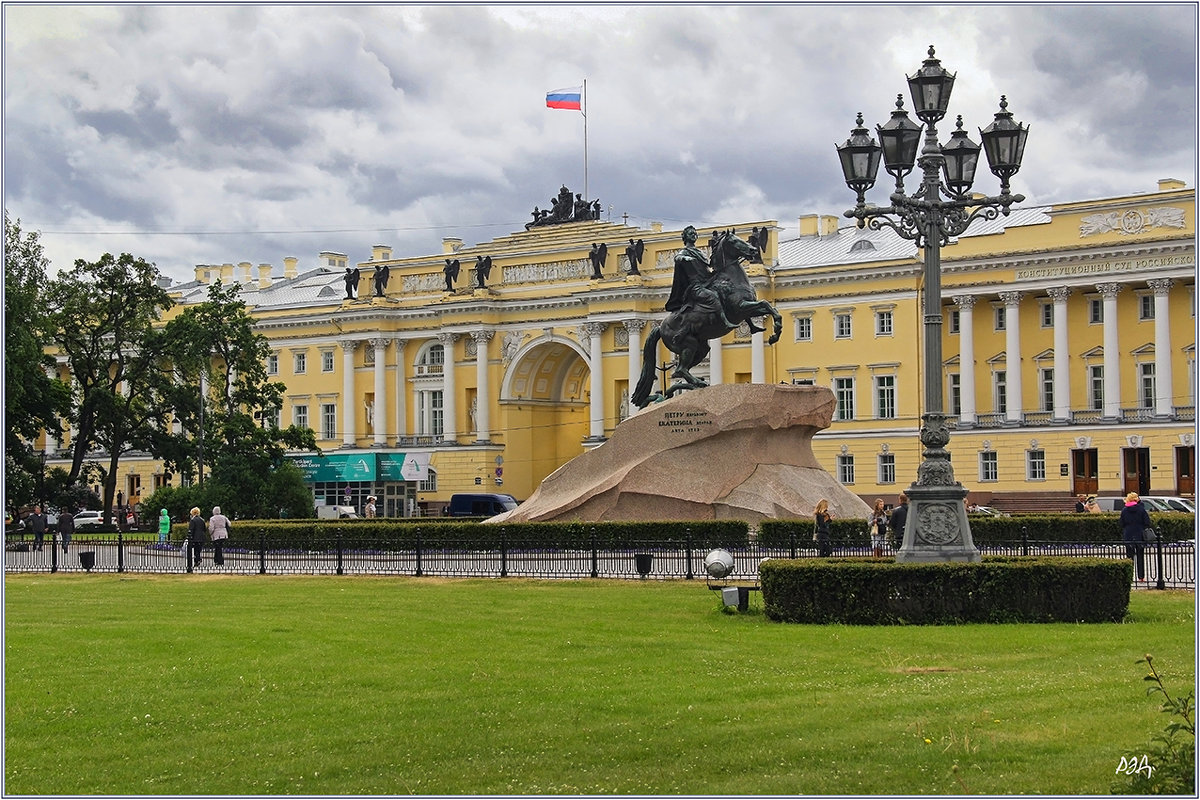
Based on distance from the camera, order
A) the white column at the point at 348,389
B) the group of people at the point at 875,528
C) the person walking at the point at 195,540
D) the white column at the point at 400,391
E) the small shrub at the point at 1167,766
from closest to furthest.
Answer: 1. the small shrub at the point at 1167,766
2. the group of people at the point at 875,528
3. the person walking at the point at 195,540
4. the white column at the point at 400,391
5. the white column at the point at 348,389

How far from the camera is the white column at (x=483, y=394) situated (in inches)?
3477

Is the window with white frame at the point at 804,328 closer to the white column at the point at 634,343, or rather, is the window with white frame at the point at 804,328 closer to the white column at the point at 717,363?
the white column at the point at 717,363

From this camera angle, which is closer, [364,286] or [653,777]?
[653,777]

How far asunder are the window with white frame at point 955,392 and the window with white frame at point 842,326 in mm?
5116

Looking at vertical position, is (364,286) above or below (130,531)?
above

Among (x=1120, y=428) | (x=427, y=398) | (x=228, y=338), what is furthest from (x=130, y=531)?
(x=1120, y=428)

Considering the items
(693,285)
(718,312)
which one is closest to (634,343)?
(693,285)

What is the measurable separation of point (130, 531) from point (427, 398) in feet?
99.4

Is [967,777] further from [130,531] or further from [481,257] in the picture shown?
[481,257]

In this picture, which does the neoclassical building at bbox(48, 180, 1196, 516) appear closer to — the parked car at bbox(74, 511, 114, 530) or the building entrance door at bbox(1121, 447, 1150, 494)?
the building entrance door at bbox(1121, 447, 1150, 494)

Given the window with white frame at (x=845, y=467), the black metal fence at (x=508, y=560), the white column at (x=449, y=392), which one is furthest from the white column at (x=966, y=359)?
the black metal fence at (x=508, y=560)

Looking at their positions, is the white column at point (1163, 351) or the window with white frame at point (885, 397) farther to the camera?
the window with white frame at point (885, 397)

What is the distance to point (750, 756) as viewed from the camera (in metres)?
11.3

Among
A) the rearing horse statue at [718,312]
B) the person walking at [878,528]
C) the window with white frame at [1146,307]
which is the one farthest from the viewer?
the window with white frame at [1146,307]
